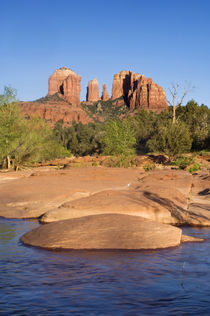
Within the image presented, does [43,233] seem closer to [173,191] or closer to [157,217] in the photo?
[157,217]

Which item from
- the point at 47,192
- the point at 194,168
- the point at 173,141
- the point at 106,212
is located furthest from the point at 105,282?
the point at 173,141

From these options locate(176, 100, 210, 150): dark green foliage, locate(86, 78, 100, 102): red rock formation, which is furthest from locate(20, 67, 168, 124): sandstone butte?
locate(176, 100, 210, 150): dark green foliage

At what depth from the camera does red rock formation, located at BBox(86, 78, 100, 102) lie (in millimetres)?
186000

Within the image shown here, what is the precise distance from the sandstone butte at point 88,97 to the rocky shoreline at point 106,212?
388 ft

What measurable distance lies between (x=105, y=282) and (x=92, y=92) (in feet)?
621

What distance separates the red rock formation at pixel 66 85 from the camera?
17250cm

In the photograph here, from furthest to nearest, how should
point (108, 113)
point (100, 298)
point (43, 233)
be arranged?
point (108, 113) < point (43, 233) < point (100, 298)

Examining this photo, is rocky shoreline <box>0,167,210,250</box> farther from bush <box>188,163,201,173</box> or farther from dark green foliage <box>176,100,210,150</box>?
dark green foliage <box>176,100,210,150</box>

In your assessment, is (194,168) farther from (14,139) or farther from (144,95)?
(144,95)

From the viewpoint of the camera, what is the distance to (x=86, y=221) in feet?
22.3

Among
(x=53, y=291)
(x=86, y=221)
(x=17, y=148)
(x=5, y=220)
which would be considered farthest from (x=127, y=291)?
(x=17, y=148)

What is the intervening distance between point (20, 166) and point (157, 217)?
24.3 metres

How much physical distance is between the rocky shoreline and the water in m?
0.35

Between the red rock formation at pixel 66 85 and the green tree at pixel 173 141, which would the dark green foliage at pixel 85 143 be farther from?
the red rock formation at pixel 66 85
